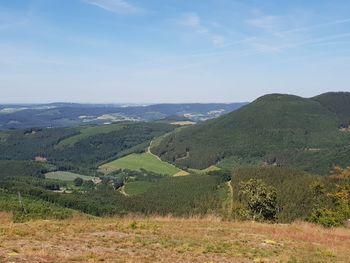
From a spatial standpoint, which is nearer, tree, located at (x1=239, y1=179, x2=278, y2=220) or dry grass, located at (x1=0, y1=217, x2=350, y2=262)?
dry grass, located at (x1=0, y1=217, x2=350, y2=262)

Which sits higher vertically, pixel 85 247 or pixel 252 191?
pixel 85 247

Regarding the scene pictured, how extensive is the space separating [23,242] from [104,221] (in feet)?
30.2

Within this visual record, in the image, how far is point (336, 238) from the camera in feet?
96.4

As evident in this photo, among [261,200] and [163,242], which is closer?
[163,242]

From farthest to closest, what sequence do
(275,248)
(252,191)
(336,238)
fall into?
(252,191) → (336,238) → (275,248)

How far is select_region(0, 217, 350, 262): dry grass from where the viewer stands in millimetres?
20000

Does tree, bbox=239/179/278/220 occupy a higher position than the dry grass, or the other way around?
the dry grass

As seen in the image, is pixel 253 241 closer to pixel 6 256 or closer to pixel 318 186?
pixel 6 256

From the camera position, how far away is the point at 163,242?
78.2 ft

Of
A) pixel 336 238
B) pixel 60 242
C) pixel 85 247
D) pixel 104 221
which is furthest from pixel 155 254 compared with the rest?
pixel 336 238

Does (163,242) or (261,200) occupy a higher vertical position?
(163,242)

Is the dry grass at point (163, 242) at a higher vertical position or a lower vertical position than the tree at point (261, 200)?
higher

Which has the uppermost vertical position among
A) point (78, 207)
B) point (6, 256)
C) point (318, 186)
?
point (6, 256)

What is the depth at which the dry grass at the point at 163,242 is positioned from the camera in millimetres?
20000
